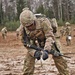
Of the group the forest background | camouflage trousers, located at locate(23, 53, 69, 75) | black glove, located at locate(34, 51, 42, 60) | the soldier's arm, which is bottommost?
the forest background

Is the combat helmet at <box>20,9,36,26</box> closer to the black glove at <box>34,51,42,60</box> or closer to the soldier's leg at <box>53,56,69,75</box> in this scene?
the black glove at <box>34,51,42,60</box>

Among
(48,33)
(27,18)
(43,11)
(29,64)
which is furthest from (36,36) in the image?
(43,11)

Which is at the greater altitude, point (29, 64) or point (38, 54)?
point (38, 54)

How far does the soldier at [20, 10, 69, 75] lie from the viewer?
6.99m

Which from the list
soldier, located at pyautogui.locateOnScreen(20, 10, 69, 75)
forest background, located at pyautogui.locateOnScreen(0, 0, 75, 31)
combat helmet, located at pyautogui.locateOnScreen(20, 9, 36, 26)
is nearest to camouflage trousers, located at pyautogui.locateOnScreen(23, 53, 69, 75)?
soldier, located at pyautogui.locateOnScreen(20, 10, 69, 75)

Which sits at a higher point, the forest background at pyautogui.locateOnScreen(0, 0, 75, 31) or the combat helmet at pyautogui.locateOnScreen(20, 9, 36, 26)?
the combat helmet at pyautogui.locateOnScreen(20, 9, 36, 26)

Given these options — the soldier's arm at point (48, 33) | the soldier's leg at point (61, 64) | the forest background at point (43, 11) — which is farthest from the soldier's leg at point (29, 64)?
the forest background at point (43, 11)

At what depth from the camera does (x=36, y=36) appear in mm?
7398

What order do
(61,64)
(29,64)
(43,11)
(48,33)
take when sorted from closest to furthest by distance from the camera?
(48,33)
(61,64)
(29,64)
(43,11)

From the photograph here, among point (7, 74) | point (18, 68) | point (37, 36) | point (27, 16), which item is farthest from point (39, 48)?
point (18, 68)

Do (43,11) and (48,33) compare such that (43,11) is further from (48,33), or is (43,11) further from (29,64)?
(48,33)

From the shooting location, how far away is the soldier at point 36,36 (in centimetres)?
699

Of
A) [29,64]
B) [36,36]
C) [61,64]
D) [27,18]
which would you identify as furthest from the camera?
[29,64]

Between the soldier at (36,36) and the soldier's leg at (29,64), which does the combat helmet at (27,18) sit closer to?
the soldier at (36,36)
